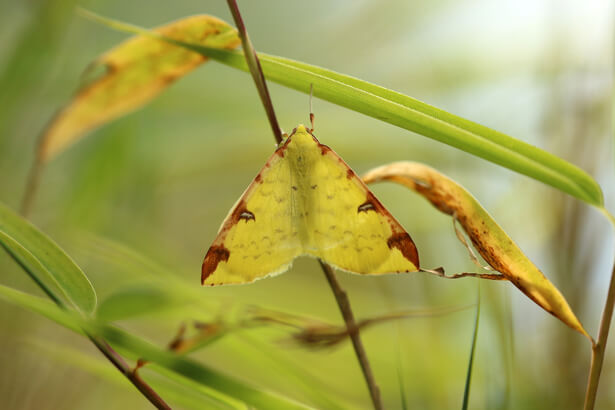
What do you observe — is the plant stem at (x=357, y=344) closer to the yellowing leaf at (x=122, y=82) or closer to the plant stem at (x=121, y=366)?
the plant stem at (x=121, y=366)

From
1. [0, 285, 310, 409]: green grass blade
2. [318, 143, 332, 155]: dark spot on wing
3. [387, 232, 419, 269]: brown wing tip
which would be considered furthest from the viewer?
[318, 143, 332, 155]: dark spot on wing

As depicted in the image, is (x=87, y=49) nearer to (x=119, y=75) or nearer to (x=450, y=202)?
(x=119, y=75)

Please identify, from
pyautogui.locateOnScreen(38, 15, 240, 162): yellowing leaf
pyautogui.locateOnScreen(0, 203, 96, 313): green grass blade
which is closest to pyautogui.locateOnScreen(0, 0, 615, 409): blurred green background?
pyautogui.locateOnScreen(38, 15, 240, 162): yellowing leaf

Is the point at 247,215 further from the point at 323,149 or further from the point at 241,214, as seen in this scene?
the point at 323,149

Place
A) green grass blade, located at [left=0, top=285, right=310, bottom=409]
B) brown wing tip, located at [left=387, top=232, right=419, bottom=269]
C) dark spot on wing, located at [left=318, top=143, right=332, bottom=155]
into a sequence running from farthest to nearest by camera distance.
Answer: dark spot on wing, located at [left=318, top=143, right=332, bottom=155] < brown wing tip, located at [left=387, top=232, right=419, bottom=269] < green grass blade, located at [left=0, top=285, right=310, bottom=409]

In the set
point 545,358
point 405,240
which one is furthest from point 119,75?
point 545,358

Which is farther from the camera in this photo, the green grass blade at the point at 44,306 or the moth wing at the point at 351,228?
the moth wing at the point at 351,228

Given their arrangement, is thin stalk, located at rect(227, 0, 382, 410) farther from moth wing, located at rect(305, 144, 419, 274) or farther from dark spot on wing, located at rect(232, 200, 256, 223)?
dark spot on wing, located at rect(232, 200, 256, 223)

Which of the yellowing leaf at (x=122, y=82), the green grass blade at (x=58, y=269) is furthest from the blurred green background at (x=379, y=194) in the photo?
the green grass blade at (x=58, y=269)

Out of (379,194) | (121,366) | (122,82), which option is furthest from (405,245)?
(379,194)
